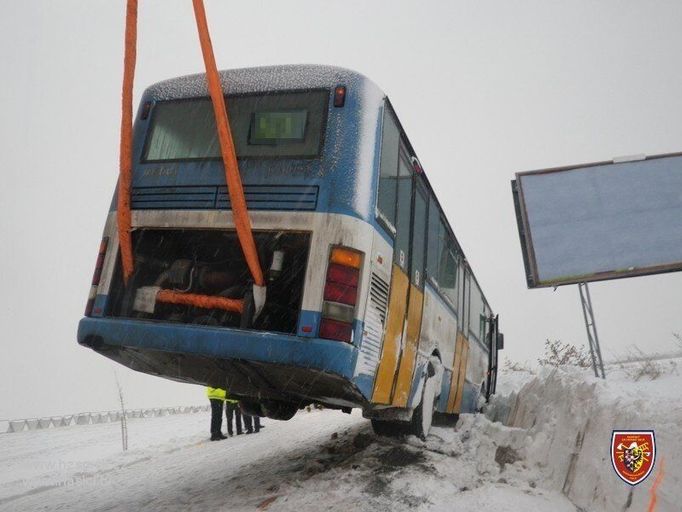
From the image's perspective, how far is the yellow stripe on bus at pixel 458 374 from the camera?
27.7 ft

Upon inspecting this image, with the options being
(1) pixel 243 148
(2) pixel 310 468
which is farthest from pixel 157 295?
(2) pixel 310 468

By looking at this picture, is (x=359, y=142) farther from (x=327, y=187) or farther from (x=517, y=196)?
(x=517, y=196)

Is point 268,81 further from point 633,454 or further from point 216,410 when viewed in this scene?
point 216,410

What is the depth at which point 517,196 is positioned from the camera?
388 inches

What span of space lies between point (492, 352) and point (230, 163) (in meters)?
11.8

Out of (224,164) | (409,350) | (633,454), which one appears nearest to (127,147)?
(224,164)

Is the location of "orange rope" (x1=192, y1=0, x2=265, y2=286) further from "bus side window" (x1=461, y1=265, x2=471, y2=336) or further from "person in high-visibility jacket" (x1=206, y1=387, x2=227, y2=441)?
"person in high-visibility jacket" (x1=206, y1=387, x2=227, y2=441)

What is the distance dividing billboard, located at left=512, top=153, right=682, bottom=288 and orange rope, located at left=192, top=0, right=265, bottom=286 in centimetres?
651

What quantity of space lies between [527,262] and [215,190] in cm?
662

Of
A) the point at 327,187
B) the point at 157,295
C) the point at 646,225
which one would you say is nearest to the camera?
the point at 327,187

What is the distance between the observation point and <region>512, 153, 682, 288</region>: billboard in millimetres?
8773

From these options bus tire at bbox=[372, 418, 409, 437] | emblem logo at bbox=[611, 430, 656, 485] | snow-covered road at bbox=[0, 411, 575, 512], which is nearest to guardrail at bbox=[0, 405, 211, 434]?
snow-covered road at bbox=[0, 411, 575, 512]

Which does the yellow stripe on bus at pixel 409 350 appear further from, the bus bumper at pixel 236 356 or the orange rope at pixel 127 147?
the orange rope at pixel 127 147

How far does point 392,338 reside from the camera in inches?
195
